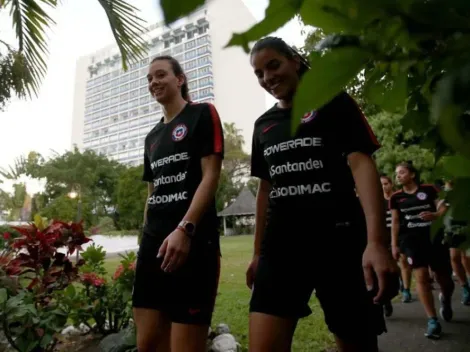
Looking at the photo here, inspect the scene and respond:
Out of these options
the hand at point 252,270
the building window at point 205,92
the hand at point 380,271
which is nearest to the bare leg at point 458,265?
the hand at point 252,270

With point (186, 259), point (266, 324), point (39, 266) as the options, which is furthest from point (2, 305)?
point (266, 324)

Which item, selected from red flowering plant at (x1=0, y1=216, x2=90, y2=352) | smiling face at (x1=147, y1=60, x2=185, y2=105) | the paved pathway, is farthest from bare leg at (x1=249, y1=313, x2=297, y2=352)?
the paved pathway

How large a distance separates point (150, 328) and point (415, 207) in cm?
298

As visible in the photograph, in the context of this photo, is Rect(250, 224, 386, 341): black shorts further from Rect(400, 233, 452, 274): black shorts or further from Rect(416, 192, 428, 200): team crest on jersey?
Rect(416, 192, 428, 200): team crest on jersey

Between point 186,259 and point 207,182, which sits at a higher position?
point 207,182

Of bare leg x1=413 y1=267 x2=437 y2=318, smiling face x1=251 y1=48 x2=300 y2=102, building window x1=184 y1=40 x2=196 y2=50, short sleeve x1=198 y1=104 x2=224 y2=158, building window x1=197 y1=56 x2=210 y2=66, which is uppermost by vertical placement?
building window x1=184 y1=40 x2=196 y2=50

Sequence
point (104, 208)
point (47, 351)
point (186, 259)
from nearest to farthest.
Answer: point (186, 259) → point (47, 351) → point (104, 208)

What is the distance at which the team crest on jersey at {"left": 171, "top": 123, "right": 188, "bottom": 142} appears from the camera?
1.82 metres

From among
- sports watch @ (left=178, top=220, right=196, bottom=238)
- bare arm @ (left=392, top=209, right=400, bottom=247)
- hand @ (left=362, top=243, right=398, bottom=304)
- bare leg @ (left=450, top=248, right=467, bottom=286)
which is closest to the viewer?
hand @ (left=362, top=243, right=398, bottom=304)

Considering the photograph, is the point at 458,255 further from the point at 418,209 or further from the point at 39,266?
the point at 39,266

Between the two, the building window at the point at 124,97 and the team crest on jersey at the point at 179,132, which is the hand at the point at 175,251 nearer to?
the team crest on jersey at the point at 179,132

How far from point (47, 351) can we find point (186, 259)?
1.94 m

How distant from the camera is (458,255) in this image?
175 inches

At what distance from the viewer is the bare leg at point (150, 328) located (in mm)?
1711
